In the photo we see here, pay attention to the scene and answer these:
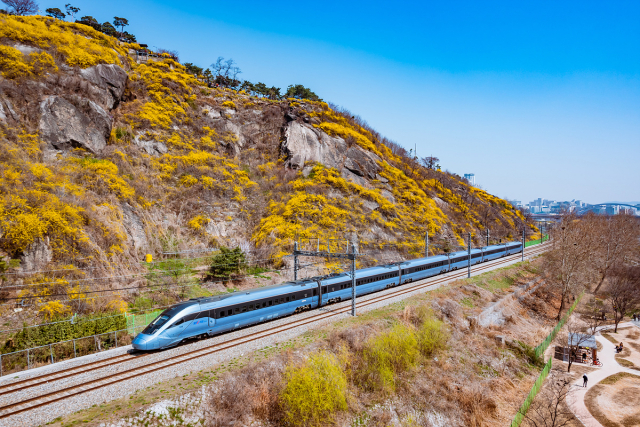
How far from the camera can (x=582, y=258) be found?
4450 centimetres

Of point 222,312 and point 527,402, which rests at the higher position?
point 222,312

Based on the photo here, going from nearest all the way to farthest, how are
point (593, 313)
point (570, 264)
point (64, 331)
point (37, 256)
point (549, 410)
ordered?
1. point (64, 331)
2. point (549, 410)
3. point (37, 256)
4. point (570, 264)
5. point (593, 313)

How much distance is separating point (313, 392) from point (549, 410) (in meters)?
17.2

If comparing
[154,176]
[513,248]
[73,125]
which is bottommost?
[513,248]

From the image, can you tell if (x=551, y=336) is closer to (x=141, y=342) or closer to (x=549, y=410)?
(x=549, y=410)

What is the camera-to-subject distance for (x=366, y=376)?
2008 centimetres

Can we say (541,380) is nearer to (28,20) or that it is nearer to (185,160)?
(185,160)

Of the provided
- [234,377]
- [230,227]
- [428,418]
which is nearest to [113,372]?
[234,377]

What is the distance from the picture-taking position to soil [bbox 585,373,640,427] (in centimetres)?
2222

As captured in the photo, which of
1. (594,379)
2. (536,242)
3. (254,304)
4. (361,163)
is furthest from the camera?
(536,242)

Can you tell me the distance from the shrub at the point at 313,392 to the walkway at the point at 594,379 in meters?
18.3

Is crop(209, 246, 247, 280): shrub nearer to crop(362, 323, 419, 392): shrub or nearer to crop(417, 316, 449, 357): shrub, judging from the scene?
crop(362, 323, 419, 392): shrub

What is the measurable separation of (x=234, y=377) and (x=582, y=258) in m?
49.6

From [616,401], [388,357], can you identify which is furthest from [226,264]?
[616,401]
